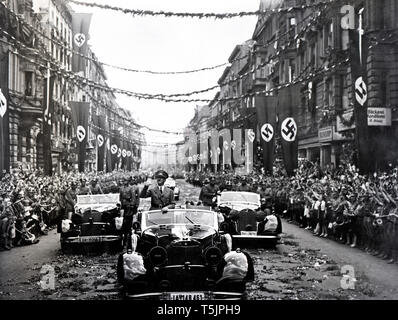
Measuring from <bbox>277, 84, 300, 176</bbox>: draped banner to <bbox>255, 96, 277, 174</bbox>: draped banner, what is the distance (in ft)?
2.76

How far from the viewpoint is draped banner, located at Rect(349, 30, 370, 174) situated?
920 cm

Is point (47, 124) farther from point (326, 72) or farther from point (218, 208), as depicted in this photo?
point (326, 72)

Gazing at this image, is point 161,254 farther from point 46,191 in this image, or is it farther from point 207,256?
point 46,191

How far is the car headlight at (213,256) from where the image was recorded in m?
7.12

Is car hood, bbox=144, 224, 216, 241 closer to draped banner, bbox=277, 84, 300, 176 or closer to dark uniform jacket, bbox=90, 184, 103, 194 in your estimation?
draped banner, bbox=277, 84, 300, 176

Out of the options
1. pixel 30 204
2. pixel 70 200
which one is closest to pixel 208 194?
pixel 70 200

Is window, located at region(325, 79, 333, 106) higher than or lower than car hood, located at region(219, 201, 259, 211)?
higher

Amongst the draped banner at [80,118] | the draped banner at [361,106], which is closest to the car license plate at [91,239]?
the draped banner at [80,118]

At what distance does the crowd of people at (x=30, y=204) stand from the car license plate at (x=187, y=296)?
505 cm

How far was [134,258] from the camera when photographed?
22.8 feet

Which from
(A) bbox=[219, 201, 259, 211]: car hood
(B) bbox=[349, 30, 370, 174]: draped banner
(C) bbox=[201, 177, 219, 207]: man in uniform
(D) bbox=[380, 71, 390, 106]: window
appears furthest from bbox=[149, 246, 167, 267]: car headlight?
(D) bbox=[380, 71, 390, 106]: window

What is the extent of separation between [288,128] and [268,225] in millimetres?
3892

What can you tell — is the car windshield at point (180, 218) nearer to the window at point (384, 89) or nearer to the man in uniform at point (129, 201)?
the man in uniform at point (129, 201)
